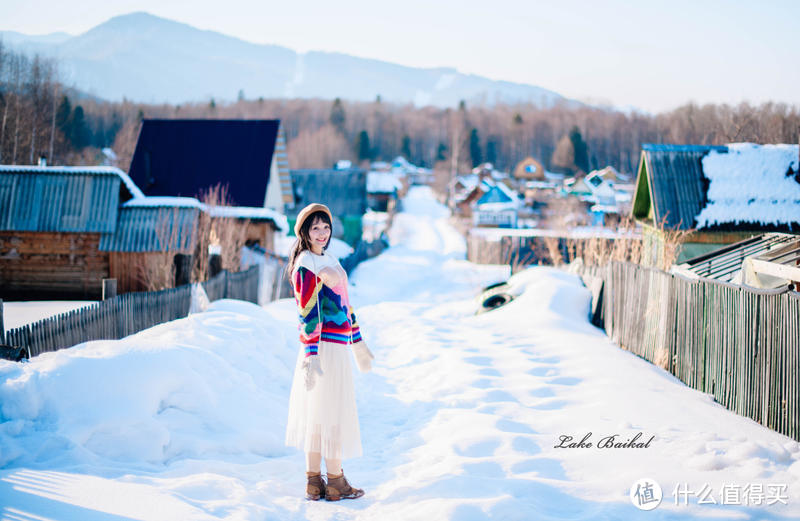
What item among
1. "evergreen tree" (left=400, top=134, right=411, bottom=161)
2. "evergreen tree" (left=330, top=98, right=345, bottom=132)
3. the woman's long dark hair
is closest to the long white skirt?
the woman's long dark hair

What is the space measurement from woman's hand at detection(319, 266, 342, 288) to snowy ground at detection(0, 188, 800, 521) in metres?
1.44

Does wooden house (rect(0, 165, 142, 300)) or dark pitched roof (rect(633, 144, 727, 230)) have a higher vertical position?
dark pitched roof (rect(633, 144, 727, 230))

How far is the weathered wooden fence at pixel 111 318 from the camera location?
649 cm

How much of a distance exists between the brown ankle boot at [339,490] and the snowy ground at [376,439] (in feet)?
0.30

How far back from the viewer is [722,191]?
52.9ft

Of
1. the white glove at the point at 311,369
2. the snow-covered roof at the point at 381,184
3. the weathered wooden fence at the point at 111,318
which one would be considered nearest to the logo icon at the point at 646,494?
the white glove at the point at 311,369

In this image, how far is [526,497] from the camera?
358 centimetres

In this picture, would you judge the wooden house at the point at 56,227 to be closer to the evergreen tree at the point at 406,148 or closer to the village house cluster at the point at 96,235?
the village house cluster at the point at 96,235

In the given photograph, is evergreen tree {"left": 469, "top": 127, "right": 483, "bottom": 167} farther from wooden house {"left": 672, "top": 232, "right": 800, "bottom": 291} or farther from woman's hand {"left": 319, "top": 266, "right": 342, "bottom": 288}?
woman's hand {"left": 319, "top": 266, "right": 342, "bottom": 288}

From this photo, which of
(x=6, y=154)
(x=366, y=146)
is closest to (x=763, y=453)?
(x=6, y=154)

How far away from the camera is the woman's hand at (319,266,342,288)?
3.81 meters

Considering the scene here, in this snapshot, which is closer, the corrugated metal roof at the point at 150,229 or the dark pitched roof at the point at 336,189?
the corrugated metal roof at the point at 150,229

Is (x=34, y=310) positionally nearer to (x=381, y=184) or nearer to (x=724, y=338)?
(x=724, y=338)

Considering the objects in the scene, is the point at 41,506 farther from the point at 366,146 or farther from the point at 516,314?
the point at 366,146
